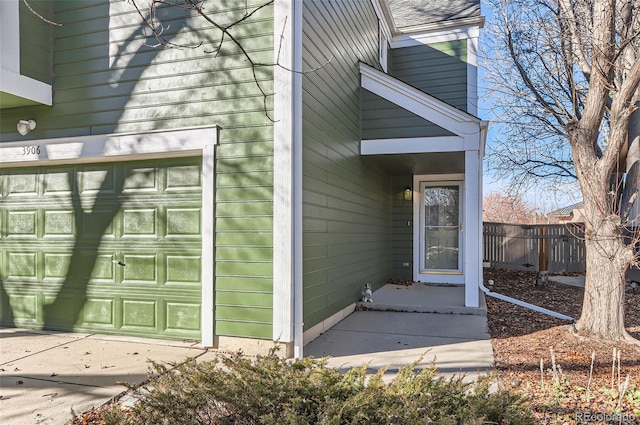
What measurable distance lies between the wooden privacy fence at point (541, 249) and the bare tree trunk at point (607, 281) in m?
7.16

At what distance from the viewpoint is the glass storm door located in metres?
8.91

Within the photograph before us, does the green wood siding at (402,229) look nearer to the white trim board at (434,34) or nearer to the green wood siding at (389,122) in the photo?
the green wood siding at (389,122)

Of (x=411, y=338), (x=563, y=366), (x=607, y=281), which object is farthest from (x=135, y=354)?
(x=607, y=281)

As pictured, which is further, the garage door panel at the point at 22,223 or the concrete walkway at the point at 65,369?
the garage door panel at the point at 22,223

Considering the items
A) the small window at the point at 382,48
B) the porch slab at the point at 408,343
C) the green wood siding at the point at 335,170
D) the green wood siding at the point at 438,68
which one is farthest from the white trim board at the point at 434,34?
the porch slab at the point at 408,343

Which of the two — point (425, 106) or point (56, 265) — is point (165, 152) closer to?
point (56, 265)

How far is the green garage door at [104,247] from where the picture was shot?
4.75m

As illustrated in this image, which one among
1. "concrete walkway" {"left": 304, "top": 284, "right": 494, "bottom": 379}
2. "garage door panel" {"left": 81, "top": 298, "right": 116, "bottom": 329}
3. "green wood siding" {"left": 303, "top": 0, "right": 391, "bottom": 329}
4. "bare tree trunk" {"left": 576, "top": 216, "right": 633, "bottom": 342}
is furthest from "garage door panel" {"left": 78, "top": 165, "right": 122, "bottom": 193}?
"bare tree trunk" {"left": 576, "top": 216, "right": 633, "bottom": 342}

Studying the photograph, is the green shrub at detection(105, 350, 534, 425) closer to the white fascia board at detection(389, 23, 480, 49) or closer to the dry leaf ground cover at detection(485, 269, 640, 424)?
the dry leaf ground cover at detection(485, 269, 640, 424)

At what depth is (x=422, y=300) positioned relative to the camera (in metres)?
6.82

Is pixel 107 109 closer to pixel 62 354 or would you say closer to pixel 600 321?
pixel 62 354

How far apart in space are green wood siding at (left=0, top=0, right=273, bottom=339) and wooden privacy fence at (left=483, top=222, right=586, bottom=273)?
30.5 ft

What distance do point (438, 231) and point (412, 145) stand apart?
3339mm

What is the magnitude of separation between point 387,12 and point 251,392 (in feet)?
28.7
